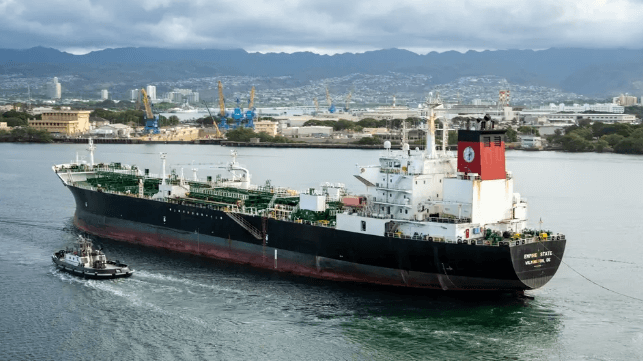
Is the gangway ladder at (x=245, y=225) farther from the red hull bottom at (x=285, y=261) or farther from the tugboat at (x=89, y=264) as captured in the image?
the tugboat at (x=89, y=264)

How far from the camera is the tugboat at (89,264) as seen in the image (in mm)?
27562

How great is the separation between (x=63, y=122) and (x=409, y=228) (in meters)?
90.9

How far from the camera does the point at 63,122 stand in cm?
10819

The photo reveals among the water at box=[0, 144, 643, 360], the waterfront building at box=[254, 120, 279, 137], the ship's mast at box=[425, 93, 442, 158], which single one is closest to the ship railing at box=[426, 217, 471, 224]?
the water at box=[0, 144, 643, 360]

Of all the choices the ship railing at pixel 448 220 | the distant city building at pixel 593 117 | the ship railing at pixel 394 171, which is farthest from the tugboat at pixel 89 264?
the distant city building at pixel 593 117

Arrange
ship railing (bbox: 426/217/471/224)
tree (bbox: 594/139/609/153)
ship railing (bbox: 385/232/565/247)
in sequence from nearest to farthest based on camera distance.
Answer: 1. ship railing (bbox: 385/232/565/247)
2. ship railing (bbox: 426/217/471/224)
3. tree (bbox: 594/139/609/153)

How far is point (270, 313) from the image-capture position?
77.9 feet

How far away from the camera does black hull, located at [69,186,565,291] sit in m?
24.0

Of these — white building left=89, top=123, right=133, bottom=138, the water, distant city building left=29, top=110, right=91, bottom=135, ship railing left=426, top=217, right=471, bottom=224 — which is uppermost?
distant city building left=29, top=110, right=91, bottom=135

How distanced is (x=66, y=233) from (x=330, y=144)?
6466 centimetres

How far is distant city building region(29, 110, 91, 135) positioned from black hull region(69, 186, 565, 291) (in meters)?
75.7

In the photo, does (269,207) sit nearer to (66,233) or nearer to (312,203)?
(312,203)

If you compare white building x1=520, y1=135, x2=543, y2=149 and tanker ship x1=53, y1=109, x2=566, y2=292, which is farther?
white building x1=520, y1=135, x2=543, y2=149

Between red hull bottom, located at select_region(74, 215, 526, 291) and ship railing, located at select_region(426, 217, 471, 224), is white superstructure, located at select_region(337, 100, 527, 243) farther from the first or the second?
red hull bottom, located at select_region(74, 215, 526, 291)
